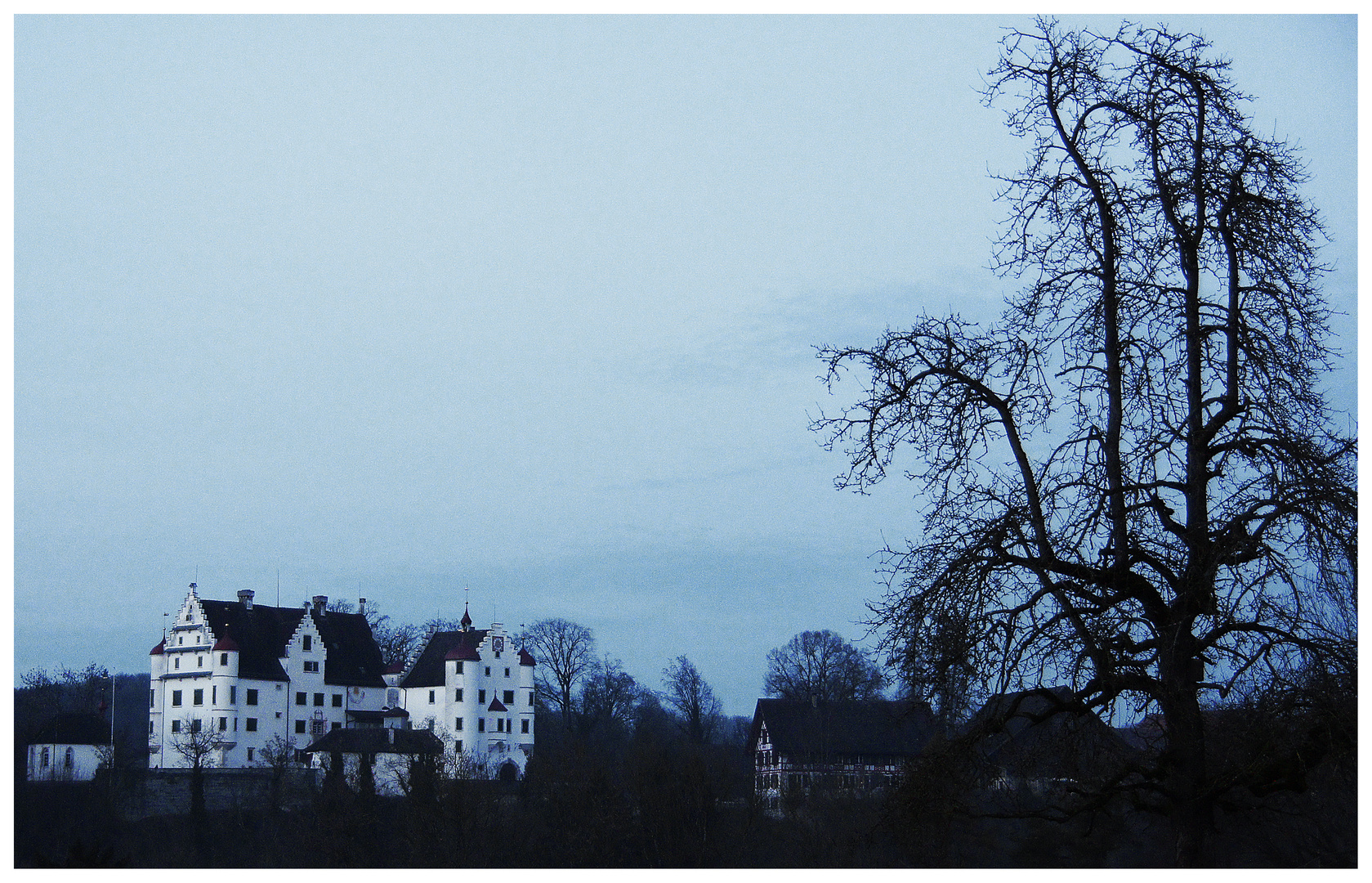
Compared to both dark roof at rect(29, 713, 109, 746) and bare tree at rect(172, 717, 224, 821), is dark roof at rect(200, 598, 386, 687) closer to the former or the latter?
bare tree at rect(172, 717, 224, 821)

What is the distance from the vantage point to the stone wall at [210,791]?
56.8 meters

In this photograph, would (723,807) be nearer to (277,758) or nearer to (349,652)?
(277,758)

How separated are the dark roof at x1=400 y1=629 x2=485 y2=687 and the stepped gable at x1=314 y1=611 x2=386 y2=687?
227 cm

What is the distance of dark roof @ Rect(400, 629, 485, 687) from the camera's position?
77438 mm

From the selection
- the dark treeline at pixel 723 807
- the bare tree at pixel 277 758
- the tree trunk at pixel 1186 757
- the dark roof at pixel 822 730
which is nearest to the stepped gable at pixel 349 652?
the bare tree at pixel 277 758

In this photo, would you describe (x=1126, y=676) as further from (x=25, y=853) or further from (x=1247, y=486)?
(x=25, y=853)

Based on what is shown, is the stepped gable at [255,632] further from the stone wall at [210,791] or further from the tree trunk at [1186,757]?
the tree trunk at [1186,757]

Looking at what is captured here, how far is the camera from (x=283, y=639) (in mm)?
76125

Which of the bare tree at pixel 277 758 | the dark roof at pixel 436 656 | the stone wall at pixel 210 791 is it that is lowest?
the stone wall at pixel 210 791

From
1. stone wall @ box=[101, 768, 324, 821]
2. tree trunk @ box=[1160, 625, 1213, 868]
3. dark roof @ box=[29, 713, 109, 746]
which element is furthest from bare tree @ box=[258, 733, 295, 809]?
tree trunk @ box=[1160, 625, 1213, 868]

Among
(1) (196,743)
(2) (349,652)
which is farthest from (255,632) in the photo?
(1) (196,743)

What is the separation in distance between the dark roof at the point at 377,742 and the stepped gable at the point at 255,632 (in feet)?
20.0

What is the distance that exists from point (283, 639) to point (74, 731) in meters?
14.2
